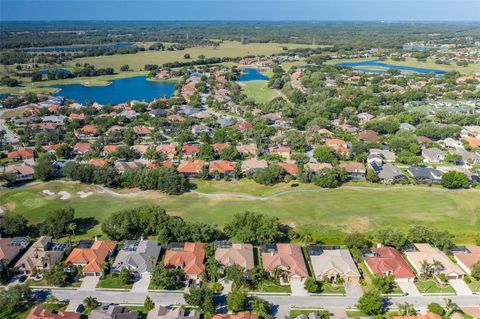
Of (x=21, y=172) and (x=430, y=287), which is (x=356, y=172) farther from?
(x=21, y=172)

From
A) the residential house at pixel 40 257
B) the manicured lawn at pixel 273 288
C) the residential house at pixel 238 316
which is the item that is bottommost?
the manicured lawn at pixel 273 288

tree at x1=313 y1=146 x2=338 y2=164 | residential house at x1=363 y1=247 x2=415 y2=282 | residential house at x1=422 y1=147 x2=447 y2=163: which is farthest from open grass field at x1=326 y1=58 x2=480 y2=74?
residential house at x1=363 y1=247 x2=415 y2=282

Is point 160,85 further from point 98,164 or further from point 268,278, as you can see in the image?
point 268,278

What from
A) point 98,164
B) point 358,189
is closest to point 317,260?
point 358,189

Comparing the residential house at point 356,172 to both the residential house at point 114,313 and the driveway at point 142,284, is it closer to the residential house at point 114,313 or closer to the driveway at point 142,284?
the driveway at point 142,284

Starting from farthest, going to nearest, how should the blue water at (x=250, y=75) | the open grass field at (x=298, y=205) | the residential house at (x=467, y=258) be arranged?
1. the blue water at (x=250, y=75)
2. the open grass field at (x=298, y=205)
3. the residential house at (x=467, y=258)

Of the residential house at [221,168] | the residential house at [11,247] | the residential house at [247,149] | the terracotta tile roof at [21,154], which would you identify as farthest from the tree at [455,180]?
the terracotta tile roof at [21,154]

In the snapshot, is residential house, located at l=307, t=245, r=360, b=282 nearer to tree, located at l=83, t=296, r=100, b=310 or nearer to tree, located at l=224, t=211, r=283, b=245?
tree, located at l=224, t=211, r=283, b=245
